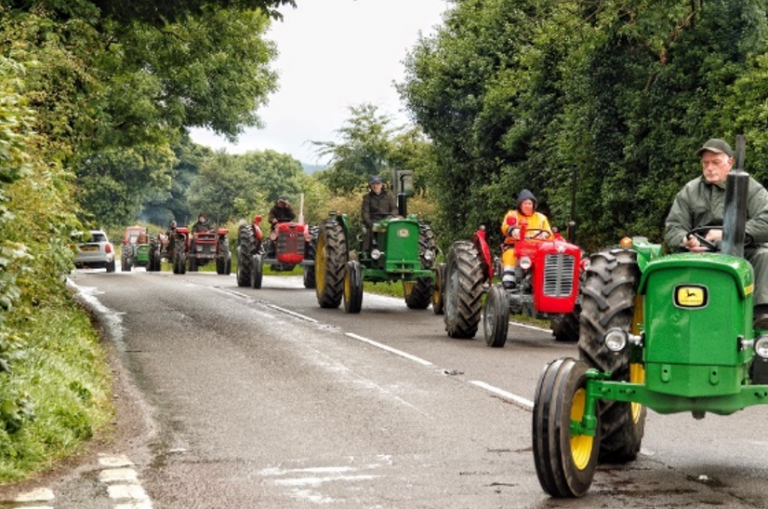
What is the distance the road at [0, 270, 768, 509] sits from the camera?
749cm

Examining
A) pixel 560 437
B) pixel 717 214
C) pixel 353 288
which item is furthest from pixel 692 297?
pixel 353 288

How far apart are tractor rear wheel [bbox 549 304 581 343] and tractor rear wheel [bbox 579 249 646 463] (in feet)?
28.4

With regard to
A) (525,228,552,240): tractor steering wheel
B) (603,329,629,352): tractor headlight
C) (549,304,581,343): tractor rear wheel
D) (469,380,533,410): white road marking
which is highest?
(525,228,552,240): tractor steering wheel

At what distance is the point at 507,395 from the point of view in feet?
38.7

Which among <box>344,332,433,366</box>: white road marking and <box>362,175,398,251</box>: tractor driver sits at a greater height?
<box>362,175,398,251</box>: tractor driver

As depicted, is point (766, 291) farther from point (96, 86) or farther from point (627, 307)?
point (96, 86)

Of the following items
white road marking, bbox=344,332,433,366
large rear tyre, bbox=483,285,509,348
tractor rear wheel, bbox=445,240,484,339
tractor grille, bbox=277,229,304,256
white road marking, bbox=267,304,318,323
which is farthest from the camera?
tractor grille, bbox=277,229,304,256

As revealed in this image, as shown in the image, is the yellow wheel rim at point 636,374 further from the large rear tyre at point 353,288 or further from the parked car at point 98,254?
the parked car at point 98,254

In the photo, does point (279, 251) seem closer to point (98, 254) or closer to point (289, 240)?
point (289, 240)

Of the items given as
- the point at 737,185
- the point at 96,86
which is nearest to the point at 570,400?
the point at 737,185

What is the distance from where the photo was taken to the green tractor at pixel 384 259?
2283 centimetres

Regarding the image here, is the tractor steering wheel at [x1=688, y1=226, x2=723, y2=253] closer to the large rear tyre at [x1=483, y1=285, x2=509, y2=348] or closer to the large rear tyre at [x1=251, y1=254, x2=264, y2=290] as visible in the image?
the large rear tyre at [x1=483, y1=285, x2=509, y2=348]

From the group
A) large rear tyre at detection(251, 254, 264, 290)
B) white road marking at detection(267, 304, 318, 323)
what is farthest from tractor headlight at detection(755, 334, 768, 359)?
large rear tyre at detection(251, 254, 264, 290)

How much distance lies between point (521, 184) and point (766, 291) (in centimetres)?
2611
